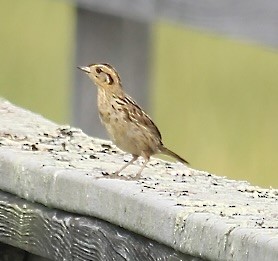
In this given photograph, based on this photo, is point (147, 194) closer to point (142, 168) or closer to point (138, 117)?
point (142, 168)

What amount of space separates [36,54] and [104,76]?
432 inches

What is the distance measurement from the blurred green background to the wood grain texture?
24.4 ft

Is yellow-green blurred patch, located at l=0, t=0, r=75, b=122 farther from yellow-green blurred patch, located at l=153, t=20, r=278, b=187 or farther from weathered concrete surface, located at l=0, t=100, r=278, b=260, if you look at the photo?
weathered concrete surface, located at l=0, t=100, r=278, b=260

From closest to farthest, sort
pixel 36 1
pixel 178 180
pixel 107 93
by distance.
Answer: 1. pixel 178 180
2. pixel 107 93
3. pixel 36 1


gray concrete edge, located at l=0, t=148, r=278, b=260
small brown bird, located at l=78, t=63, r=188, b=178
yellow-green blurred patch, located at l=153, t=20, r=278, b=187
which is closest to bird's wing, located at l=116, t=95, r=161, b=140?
small brown bird, located at l=78, t=63, r=188, b=178

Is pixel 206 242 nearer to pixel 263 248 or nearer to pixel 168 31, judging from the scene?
pixel 263 248

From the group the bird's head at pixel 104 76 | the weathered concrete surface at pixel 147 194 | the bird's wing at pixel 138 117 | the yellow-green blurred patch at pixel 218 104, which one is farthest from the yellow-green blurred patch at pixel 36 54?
the weathered concrete surface at pixel 147 194

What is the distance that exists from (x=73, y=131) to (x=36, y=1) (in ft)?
43.0

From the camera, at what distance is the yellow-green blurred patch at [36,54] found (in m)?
13.9

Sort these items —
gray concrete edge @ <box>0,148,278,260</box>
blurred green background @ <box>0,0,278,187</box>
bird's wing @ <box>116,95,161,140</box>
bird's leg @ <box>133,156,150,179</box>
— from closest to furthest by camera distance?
1. gray concrete edge @ <box>0,148,278,260</box>
2. bird's leg @ <box>133,156,150,179</box>
3. bird's wing @ <box>116,95,161,140</box>
4. blurred green background @ <box>0,0,278,187</box>

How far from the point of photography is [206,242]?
9.27 feet

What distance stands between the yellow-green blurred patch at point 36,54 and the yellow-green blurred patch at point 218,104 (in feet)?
3.57

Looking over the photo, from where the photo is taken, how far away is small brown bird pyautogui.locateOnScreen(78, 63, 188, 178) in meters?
4.23

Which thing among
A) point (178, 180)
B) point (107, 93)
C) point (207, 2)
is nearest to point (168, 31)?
point (207, 2)
